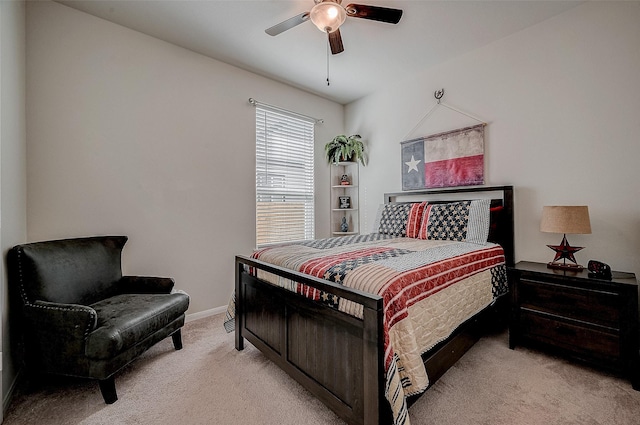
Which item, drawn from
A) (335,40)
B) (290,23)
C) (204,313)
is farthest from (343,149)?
(204,313)

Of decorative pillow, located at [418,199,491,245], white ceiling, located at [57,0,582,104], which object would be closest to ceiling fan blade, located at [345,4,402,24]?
white ceiling, located at [57,0,582,104]

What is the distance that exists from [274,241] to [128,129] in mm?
2019

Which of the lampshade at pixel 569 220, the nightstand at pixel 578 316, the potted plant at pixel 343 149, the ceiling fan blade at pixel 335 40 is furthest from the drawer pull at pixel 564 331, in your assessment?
the potted plant at pixel 343 149

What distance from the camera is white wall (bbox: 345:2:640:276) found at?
2209mm

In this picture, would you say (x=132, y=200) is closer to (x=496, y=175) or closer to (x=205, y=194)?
(x=205, y=194)

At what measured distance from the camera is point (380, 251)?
2.15 m

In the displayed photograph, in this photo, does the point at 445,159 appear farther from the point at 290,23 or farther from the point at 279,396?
the point at 279,396

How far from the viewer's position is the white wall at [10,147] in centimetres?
170

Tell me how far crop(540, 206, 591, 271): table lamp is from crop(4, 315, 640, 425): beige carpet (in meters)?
0.79

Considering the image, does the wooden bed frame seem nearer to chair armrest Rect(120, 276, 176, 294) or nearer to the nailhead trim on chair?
chair armrest Rect(120, 276, 176, 294)

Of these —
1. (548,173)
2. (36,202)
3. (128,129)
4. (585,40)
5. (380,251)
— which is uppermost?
(585,40)

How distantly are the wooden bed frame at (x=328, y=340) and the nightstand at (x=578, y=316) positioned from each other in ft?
0.97

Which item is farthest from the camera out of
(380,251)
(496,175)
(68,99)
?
(496,175)

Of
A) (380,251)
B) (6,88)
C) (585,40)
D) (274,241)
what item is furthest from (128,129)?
(585,40)
